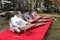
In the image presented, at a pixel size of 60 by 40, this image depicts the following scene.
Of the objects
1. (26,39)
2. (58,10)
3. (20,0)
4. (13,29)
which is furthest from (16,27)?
(58,10)

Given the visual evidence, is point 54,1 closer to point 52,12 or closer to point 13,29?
point 52,12

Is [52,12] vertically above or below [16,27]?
below

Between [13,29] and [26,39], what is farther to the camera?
[13,29]

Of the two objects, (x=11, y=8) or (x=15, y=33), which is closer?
(x=15, y=33)

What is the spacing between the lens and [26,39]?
8.42 m

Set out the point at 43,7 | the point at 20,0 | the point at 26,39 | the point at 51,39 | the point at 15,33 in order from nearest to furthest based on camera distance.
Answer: the point at 26,39 → the point at 15,33 → the point at 51,39 → the point at 20,0 → the point at 43,7

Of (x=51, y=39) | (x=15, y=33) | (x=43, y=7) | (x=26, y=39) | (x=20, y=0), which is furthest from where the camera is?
(x=43, y=7)

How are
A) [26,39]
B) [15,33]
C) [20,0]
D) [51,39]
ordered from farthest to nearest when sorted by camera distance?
1. [20,0]
2. [51,39]
3. [15,33]
4. [26,39]

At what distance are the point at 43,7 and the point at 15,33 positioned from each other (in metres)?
21.2

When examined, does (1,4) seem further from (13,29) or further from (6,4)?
(13,29)

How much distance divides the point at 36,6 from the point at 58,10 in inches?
122

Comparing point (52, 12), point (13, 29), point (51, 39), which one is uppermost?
point (13, 29)

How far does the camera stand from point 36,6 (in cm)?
3152

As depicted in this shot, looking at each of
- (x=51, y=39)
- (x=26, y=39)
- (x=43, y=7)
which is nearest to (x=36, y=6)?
(x=43, y=7)
